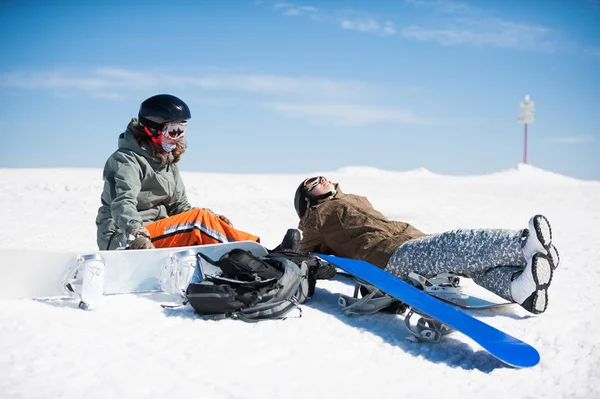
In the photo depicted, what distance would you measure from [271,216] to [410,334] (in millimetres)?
7178

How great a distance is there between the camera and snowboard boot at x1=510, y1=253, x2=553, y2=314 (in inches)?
140

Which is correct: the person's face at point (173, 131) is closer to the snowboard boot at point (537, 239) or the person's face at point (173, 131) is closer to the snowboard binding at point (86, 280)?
the snowboard binding at point (86, 280)

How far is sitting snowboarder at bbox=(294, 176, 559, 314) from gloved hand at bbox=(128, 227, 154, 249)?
4.21 feet

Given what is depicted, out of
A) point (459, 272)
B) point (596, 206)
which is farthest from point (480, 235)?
point (596, 206)

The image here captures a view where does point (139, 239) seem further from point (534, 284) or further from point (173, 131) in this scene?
point (534, 284)

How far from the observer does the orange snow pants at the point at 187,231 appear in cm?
443

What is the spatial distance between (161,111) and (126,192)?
76cm

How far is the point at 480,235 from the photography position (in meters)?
3.91

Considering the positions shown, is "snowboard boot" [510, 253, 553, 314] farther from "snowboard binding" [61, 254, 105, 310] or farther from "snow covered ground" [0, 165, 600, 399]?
"snowboard binding" [61, 254, 105, 310]

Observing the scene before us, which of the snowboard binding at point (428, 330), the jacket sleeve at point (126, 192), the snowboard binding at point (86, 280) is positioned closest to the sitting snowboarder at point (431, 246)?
the snowboard binding at point (428, 330)

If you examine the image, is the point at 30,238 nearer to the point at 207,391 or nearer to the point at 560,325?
the point at 207,391

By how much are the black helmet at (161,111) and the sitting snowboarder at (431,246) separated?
1238mm

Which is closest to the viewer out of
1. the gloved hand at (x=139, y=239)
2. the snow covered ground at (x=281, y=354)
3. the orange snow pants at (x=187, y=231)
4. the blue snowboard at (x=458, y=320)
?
the snow covered ground at (x=281, y=354)

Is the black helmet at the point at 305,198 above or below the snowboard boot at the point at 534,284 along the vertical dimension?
above
